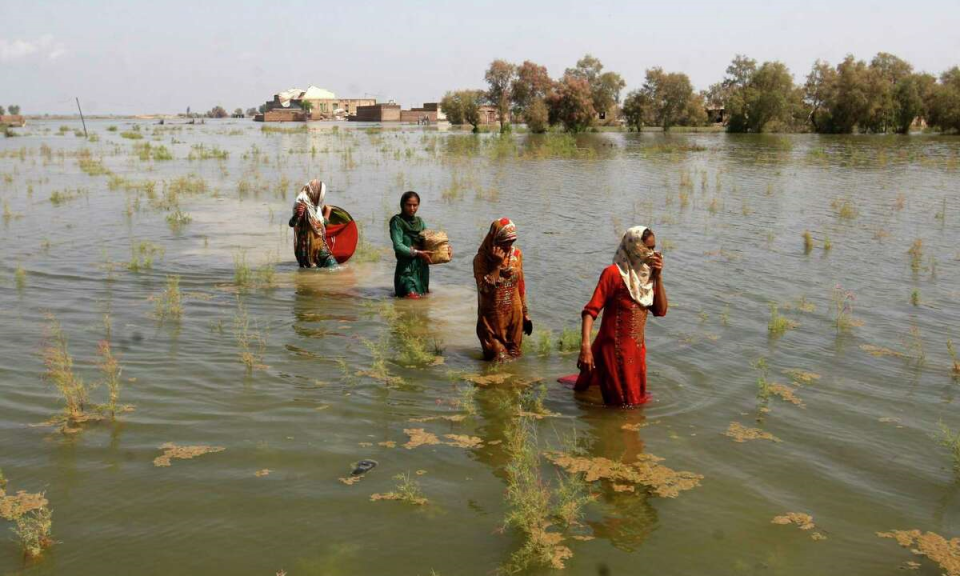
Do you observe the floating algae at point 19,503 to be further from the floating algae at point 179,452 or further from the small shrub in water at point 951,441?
the small shrub in water at point 951,441

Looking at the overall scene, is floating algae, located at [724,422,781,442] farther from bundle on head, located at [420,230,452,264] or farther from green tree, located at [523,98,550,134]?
green tree, located at [523,98,550,134]

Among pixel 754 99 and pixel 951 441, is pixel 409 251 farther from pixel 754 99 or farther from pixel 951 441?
pixel 754 99

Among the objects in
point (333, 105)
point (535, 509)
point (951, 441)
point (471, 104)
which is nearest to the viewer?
point (535, 509)

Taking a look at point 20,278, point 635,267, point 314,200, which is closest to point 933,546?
point 635,267

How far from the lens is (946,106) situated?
5319cm

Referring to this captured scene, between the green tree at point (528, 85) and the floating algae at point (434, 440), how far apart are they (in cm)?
5598

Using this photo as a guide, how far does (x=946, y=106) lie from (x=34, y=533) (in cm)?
6163

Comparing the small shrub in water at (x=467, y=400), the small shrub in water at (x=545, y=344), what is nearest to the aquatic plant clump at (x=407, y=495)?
the small shrub in water at (x=467, y=400)

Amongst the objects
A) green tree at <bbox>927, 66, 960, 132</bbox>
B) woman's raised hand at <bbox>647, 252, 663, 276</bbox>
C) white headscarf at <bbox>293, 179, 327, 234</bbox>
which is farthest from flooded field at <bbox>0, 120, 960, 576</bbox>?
Answer: green tree at <bbox>927, 66, 960, 132</bbox>

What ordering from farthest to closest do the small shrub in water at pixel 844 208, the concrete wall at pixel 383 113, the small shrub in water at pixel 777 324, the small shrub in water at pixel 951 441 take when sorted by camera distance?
the concrete wall at pixel 383 113
the small shrub in water at pixel 844 208
the small shrub in water at pixel 777 324
the small shrub in water at pixel 951 441

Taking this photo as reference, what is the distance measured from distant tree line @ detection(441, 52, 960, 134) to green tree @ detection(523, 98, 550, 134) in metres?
0.08

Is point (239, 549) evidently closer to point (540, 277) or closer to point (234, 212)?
point (540, 277)

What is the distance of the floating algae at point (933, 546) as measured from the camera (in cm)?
374

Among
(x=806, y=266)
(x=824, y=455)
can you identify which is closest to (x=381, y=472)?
(x=824, y=455)
